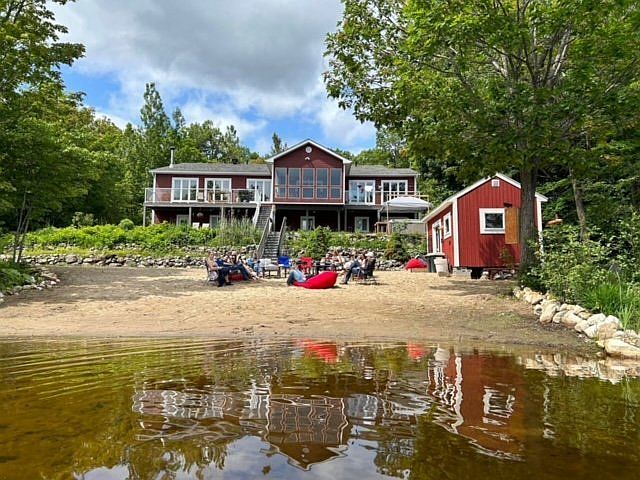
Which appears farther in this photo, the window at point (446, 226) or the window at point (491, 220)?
the window at point (446, 226)

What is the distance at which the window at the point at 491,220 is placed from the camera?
1828cm

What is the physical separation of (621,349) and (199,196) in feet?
93.1

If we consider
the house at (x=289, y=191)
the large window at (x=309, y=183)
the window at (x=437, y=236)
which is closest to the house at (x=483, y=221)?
the window at (x=437, y=236)

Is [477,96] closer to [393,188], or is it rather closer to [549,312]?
[549,312]

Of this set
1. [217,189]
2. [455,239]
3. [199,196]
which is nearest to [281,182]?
[217,189]

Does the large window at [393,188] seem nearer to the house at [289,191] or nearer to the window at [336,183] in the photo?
the house at [289,191]

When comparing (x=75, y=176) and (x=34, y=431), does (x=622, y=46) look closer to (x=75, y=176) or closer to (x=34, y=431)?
(x=34, y=431)

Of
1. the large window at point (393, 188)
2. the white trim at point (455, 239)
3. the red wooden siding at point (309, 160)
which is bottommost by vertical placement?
the white trim at point (455, 239)

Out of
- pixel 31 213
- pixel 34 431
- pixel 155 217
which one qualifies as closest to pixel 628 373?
pixel 34 431

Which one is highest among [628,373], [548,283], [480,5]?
[480,5]

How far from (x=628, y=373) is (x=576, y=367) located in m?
0.52

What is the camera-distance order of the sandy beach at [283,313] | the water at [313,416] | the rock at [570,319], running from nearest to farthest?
1. the water at [313,416]
2. the sandy beach at [283,313]
3. the rock at [570,319]

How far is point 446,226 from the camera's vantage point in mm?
20375

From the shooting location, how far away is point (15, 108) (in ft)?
46.2
